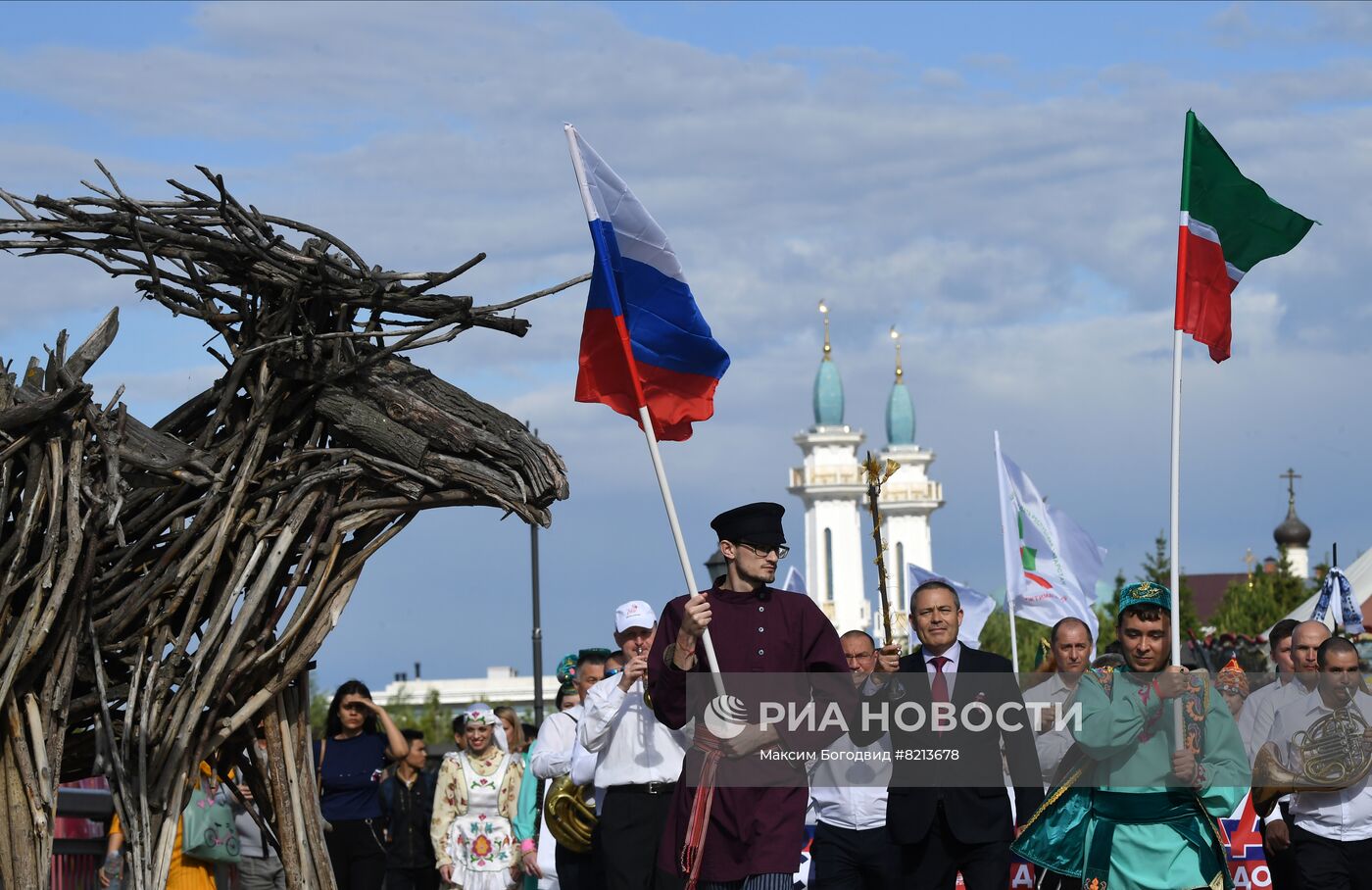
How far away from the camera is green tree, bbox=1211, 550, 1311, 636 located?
62.2 m

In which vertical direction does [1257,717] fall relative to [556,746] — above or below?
above

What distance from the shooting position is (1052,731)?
33.4ft

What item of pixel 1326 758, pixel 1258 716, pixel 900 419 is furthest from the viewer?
pixel 900 419

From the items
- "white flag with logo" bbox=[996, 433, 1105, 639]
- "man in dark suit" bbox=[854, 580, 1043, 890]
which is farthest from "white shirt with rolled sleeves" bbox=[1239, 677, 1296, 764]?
"white flag with logo" bbox=[996, 433, 1105, 639]

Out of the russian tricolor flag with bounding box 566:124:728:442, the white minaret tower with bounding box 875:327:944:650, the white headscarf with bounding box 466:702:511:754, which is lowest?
the white headscarf with bounding box 466:702:511:754

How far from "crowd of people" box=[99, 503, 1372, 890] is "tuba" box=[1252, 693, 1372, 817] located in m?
0.04

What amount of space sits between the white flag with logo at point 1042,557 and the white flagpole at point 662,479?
419 inches

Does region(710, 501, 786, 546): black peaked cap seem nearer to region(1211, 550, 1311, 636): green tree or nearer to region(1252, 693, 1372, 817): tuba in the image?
region(1252, 693, 1372, 817): tuba

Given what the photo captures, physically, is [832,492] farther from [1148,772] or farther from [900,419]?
[1148,772]

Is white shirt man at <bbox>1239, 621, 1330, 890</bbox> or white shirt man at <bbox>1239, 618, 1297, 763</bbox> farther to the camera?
white shirt man at <bbox>1239, 618, 1297, 763</bbox>

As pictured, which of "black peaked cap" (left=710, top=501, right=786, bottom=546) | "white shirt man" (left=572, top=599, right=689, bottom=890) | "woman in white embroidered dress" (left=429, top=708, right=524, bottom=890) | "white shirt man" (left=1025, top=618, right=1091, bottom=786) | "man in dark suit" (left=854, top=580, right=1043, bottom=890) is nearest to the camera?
"black peaked cap" (left=710, top=501, right=786, bottom=546)

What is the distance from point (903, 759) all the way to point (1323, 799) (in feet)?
8.83

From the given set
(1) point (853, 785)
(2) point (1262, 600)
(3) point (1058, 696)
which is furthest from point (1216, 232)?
(2) point (1262, 600)

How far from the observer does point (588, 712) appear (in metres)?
11.5
